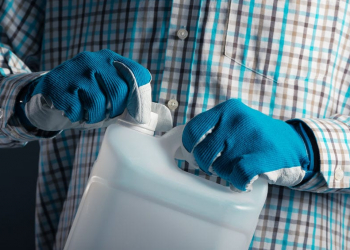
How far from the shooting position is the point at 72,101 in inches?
28.1

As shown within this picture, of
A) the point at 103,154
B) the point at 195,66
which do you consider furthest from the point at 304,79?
the point at 103,154

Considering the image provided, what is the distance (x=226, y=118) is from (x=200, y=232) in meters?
0.17

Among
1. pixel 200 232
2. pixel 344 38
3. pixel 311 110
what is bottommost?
pixel 200 232

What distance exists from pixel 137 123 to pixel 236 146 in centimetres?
15

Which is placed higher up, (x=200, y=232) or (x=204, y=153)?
(x=204, y=153)

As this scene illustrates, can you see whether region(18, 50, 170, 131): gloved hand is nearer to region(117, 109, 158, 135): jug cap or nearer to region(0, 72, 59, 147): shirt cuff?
region(117, 109, 158, 135): jug cap

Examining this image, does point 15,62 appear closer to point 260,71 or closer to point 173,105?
point 173,105

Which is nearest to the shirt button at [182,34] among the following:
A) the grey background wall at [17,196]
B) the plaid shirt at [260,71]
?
the plaid shirt at [260,71]

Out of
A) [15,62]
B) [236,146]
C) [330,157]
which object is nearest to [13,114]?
[15,62]

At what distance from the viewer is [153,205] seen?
0.74 meters

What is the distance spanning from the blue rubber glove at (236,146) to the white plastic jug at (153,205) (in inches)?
1.5

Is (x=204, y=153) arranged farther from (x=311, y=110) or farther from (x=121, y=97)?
(x=311, y=110)

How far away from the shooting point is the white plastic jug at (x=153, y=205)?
0.73m

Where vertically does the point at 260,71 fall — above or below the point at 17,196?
above
